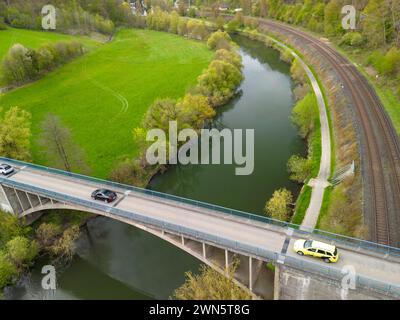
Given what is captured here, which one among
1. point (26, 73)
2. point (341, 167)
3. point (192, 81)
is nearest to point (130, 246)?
point (341, 167)

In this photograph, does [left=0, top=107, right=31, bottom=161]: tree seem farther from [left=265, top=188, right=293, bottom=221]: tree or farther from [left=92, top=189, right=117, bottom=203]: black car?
[left=265, top=188, right=293, bottom=221]: tree

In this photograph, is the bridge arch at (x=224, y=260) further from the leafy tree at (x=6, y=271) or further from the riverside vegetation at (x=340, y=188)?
the leafy tree at (x=6, y=271)

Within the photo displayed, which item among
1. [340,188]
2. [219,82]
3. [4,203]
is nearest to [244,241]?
[340,188]

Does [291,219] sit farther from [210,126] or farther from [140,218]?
[210,126]

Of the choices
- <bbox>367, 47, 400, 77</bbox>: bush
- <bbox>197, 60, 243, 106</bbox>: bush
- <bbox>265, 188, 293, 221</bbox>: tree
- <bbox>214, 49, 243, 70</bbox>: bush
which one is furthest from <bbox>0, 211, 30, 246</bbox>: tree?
<bbox>367, 47, 400, 77</bbox>: bush

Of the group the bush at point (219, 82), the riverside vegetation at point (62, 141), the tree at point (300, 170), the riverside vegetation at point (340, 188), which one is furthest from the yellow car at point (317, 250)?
the bush at point (219, 82)

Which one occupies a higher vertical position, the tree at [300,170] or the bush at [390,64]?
the bush at [390,64]

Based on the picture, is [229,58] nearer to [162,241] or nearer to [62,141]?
[62,141]
